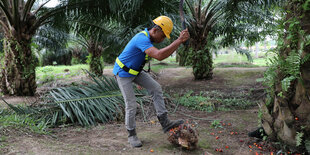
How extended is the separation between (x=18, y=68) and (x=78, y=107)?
11.2 ft

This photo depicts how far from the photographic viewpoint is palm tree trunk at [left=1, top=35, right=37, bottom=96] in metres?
6.14

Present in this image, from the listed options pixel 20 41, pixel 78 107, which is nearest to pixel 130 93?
pixel 78 107

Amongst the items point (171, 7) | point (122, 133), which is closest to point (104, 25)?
point (171, 7)

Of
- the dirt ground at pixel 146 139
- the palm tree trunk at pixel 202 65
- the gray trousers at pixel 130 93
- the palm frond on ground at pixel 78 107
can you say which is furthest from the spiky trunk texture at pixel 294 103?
A: the palm tree trunk at pixel 202 65

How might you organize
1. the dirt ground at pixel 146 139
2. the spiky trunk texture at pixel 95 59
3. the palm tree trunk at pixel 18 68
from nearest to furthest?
the dirt ground at pixel 146 139 < the palm tree trunk at pixel 18 68 < the spiky trunk texture at pixel 95 59

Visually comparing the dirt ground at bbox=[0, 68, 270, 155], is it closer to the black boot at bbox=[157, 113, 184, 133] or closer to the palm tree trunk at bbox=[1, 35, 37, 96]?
the black boot at bbox=[157, 113, 184, 133]

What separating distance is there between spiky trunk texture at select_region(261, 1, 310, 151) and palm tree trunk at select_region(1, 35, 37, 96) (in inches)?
244

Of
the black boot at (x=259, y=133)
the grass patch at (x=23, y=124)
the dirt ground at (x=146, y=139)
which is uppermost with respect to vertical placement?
the grass patch at (x=23, y=124)

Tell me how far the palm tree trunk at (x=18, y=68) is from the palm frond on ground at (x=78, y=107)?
2525 mm

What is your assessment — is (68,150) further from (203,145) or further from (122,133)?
(203,145)

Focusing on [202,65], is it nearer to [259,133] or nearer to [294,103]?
[259,133]

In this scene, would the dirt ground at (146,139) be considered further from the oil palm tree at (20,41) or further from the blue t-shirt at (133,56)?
the oil palm tree at (20,41)

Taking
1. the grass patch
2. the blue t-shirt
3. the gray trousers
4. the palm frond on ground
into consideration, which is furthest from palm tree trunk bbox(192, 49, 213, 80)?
the grass patch

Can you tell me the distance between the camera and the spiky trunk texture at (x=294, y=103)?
234cm
